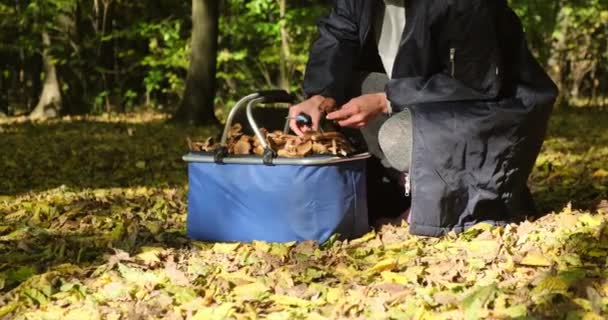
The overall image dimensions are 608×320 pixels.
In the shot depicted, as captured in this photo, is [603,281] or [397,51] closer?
[603,281]

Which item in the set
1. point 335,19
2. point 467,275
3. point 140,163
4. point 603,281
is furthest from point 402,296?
point 140,163

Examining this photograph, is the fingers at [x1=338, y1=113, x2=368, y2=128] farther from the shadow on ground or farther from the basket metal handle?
the shadow on ground

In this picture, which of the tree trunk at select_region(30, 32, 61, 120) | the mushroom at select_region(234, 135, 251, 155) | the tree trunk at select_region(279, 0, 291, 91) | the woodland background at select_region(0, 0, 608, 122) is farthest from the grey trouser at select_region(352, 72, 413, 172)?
the tree trunk at select_region(279, 0, 291, 91)

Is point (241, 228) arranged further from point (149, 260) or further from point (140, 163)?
point (140, 163)

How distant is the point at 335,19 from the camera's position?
354 centimetres

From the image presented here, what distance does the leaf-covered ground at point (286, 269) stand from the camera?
2271 millimetres

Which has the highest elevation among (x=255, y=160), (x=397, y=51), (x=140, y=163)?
(x=397, y=51)

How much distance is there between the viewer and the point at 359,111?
3.17 m

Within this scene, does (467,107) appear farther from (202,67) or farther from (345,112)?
(202,67)

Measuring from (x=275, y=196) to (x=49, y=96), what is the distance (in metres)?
10.00

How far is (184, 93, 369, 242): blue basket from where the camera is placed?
296cm

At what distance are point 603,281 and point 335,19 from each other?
5.49 feet

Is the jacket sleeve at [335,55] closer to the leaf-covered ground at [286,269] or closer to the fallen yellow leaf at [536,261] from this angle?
the leaf-covered ground at [286,269]

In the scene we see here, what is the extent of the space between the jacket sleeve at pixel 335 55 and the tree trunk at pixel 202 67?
6.58m
